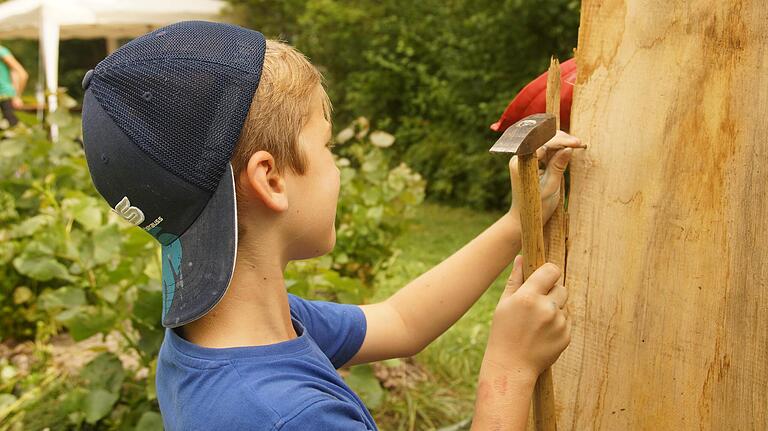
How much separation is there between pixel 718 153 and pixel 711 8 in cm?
24

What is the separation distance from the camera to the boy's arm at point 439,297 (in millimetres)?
1599

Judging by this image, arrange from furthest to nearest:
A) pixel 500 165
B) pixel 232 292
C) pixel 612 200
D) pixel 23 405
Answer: pixel 500 165 → pixel 23 405 → pixel 612 200 → pixel 232 292

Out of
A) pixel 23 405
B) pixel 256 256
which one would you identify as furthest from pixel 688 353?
pixel 23 405

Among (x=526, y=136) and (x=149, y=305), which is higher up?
(x=526, y=136)

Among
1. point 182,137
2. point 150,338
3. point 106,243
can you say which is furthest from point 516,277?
point 106,243

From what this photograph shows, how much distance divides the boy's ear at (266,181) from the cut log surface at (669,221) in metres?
0.55

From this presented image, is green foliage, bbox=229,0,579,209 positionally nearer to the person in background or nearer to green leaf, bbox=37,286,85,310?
the person in background

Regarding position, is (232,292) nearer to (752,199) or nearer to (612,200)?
(612,200)

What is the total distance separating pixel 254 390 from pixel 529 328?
0.45 meters

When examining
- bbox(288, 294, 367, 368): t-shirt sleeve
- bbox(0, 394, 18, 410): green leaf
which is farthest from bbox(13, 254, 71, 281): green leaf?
bbox(288, 294, 367, 368): t-shirt sleeve

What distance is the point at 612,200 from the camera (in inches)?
56.1

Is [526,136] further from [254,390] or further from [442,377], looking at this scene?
[442,377]

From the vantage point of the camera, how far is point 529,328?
1.29m

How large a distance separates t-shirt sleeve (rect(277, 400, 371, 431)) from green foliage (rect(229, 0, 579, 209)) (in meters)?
5.09
